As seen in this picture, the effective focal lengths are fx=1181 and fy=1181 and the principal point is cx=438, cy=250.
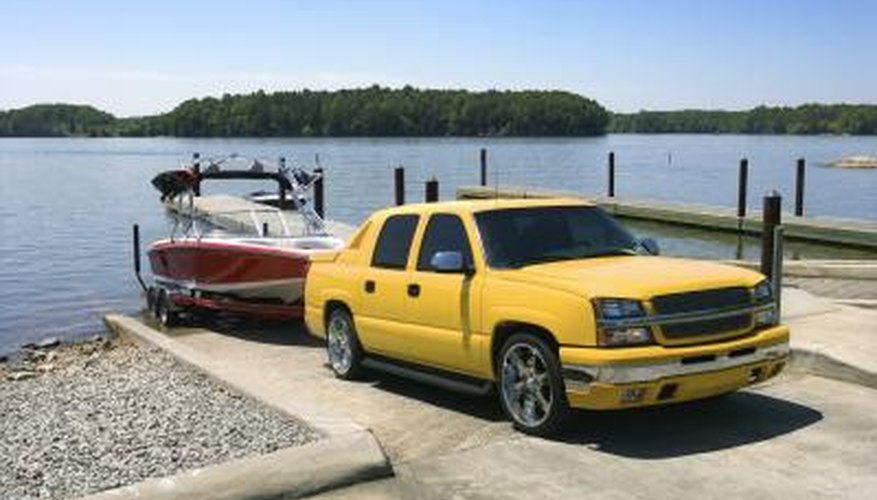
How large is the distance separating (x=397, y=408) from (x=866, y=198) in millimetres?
52620

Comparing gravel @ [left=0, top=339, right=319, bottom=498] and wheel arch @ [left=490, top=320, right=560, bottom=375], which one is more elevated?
wheel arch @ [left=490, top=320, right=560, bottom=375]

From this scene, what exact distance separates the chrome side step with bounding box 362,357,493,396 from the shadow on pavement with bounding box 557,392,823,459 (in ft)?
2.83

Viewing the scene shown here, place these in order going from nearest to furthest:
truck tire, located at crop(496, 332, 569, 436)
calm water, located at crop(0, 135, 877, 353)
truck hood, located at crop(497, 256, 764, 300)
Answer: truck hood, located at crop(497, 256, 764, 300) < truck tire, located at crop(496, 332, 569, 436) < calm water, located at crop(0, 135, 877, 353)

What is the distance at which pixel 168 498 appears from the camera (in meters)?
6.74

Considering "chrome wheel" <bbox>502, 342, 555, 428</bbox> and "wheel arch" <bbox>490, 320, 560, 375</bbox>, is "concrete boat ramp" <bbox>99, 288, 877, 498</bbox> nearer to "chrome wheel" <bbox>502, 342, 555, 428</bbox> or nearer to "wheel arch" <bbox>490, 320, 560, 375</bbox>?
"chrome wheel" <bbox>502, 342, 555, 428</bbox>

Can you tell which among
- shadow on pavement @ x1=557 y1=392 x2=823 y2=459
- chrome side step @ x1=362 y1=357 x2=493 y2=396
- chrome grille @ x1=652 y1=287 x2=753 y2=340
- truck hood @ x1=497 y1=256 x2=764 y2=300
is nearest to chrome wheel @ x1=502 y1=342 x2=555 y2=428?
shadow on pavement @ x1=557 y1=392 x2=823 y2=459

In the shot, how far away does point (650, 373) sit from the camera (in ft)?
25.8

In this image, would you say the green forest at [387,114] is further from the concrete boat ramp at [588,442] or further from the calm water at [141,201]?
the concrete boat ramp at [588,442]


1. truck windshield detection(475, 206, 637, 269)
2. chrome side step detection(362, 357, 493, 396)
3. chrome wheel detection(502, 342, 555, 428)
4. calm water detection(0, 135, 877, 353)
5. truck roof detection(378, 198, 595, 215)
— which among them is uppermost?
truck roof detection(378, 198, 595, 215)

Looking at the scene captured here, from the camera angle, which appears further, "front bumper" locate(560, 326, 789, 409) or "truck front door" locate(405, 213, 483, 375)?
"truck front door" locate(405, 213, 483, 375)

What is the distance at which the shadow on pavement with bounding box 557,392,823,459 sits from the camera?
8.15m

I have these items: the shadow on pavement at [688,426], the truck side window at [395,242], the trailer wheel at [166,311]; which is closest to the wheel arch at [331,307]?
the truck side window at [395,242]

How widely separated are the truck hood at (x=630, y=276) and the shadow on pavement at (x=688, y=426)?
946mm

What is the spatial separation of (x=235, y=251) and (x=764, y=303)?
28.6 feet
